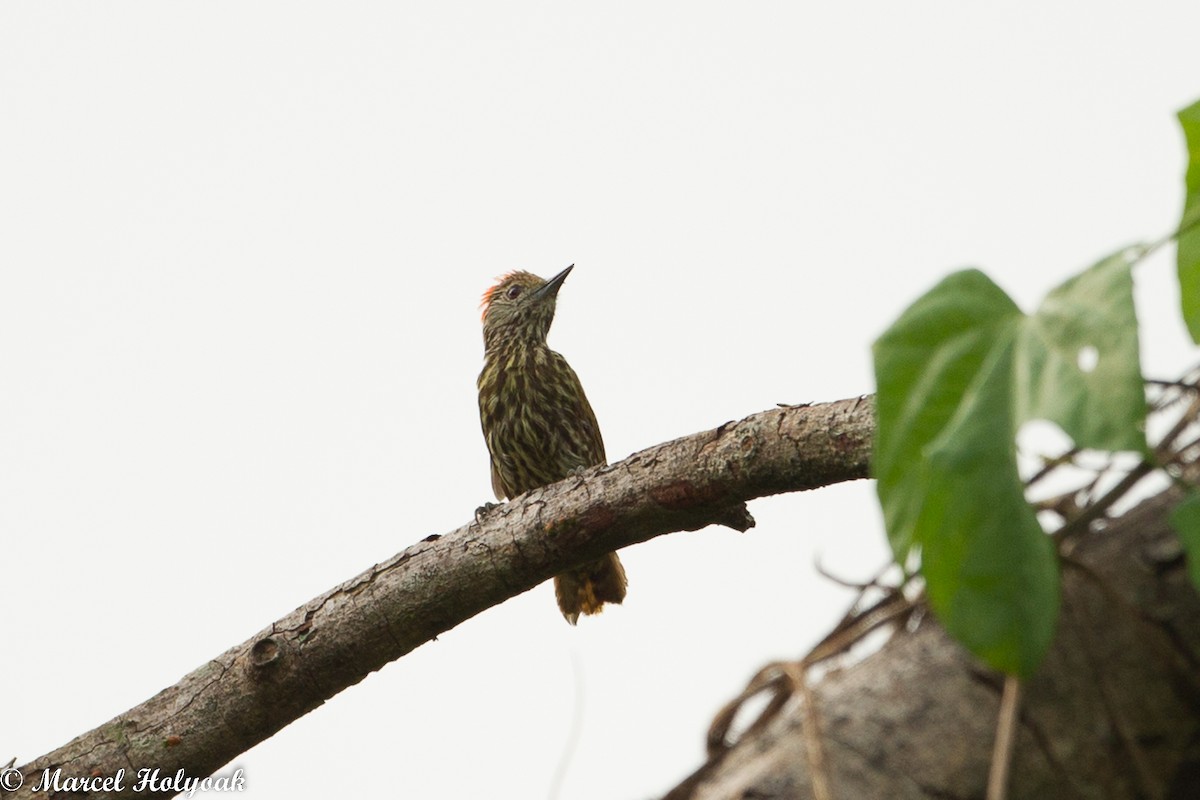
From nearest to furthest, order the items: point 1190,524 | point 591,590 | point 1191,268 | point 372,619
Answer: point 1190,524, point 1191,268, point 372,619, point 591,590

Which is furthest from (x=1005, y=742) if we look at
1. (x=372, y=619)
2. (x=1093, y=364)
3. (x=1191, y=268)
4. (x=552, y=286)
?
(x=552, y=286)

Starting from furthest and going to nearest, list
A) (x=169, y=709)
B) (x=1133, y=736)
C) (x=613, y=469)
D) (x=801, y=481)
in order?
(x=169, y=709) < (x=613, y=469) < (x=801, y=481) < (x=1133, y=736)

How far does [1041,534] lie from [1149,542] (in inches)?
7.4

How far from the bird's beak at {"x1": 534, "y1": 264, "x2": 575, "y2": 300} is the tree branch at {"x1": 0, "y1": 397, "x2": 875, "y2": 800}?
4208 millimetres

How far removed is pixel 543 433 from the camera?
602 cm

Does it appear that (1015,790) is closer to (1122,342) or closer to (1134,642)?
(1134,642)

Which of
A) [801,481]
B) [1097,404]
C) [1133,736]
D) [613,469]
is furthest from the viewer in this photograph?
[613,469]

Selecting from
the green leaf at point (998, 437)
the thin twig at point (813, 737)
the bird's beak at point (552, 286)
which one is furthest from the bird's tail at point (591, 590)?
the green leaf at point (998, 437)

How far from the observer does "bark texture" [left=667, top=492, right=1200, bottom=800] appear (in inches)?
40.8

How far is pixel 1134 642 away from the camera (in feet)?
3.46

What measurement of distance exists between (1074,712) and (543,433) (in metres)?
5.02

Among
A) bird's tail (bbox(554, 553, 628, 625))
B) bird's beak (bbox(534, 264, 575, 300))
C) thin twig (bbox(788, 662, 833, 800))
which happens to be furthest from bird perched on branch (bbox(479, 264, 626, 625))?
thin twig (bbox(788, 662, 833, 800))

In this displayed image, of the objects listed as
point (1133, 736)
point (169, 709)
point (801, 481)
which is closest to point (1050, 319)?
point (1133, 736)

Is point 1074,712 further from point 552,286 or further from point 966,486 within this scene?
point 552,286
